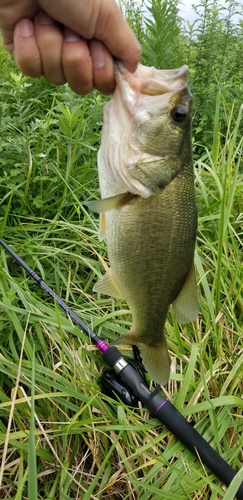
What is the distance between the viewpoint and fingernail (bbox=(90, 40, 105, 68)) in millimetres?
1497

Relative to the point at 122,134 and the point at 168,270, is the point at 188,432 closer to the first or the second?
the point at 168,270

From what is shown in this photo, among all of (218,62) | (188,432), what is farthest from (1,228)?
(218,62)

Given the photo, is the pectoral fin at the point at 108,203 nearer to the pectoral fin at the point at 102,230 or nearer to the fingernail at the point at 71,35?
the pectoral fin at the point at 102,230

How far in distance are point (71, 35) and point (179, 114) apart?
1.37 feet

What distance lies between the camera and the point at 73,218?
10.1ft

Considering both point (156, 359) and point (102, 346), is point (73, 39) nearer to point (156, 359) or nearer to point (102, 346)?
point (156, 359)

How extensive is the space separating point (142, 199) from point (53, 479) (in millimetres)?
1215

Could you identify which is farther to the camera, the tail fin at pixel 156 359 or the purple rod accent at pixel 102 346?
the purple rod accent at pixel 102 346

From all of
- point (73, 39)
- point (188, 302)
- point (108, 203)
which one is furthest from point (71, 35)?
point (188, 302)

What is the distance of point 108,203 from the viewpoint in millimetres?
1500

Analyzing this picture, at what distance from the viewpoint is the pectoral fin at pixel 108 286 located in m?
1.75

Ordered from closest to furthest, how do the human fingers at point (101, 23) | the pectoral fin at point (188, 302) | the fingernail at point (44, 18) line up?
the human fingers at point (101, 23) < the fingernail at point (44, 18) < the pectoral fin at point (188, 302)

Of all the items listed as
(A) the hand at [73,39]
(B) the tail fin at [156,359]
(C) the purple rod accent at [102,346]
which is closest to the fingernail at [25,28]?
(A) the hand at [73,39]

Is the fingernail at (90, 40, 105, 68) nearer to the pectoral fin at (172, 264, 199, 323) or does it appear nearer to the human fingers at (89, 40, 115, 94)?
the human fingers at (89, 40, 115, 94)
